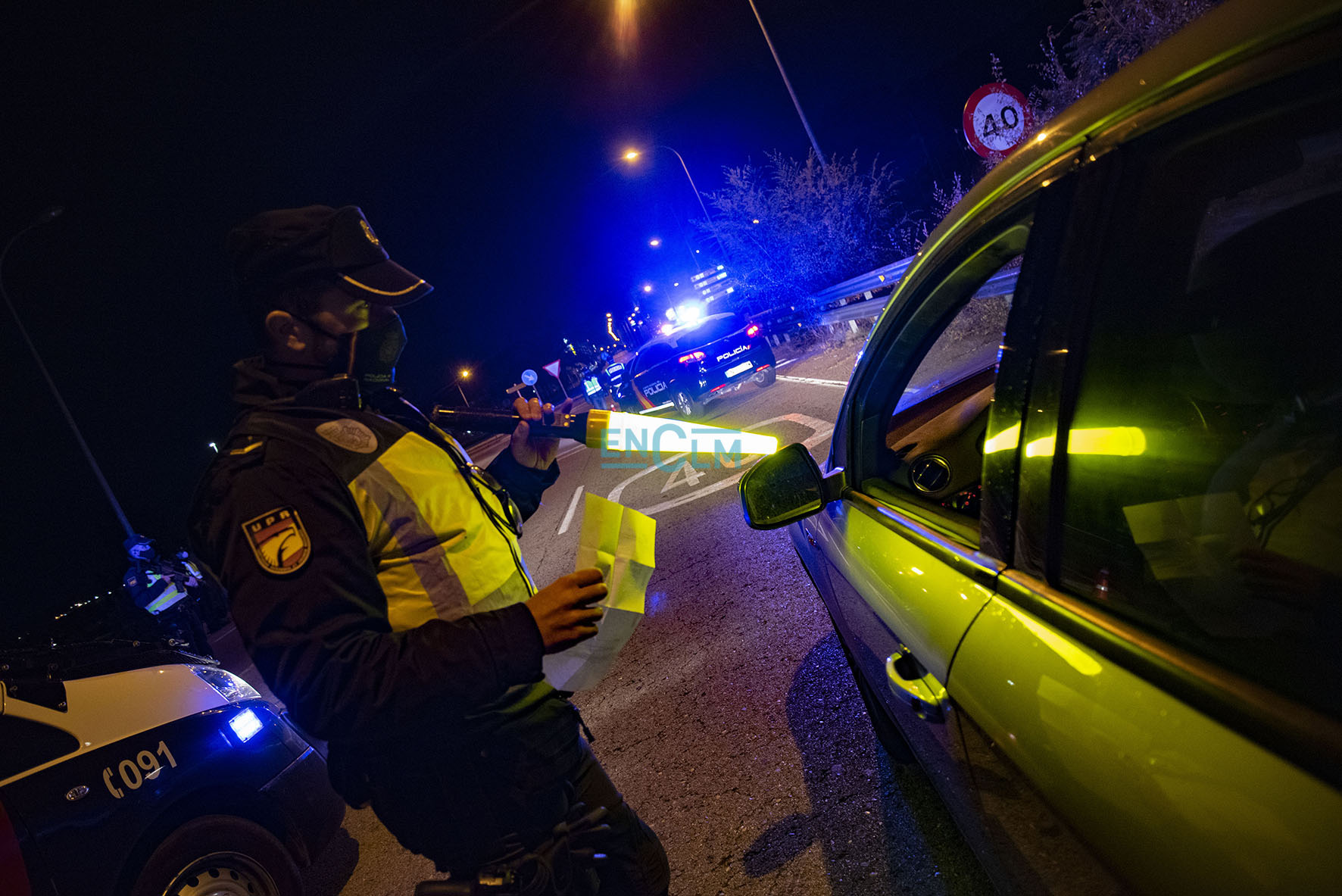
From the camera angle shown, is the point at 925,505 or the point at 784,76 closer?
the point at 925,505

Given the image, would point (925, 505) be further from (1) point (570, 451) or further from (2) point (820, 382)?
(1) point (570, 451)

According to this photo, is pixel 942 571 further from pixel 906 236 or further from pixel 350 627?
pixel 906 236

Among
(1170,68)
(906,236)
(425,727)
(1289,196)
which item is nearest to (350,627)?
(425,727)

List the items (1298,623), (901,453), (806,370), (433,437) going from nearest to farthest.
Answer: (1298,623), (433,437), (901,453), (806,370)

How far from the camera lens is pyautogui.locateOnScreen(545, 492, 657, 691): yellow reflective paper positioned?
168cm

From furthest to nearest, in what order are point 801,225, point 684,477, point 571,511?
point 801,225 → point 571,511 → point 684,477

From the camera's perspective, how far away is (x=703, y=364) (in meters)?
12.1

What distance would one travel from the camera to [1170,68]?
0.91 m

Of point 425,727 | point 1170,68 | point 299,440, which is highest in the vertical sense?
point 299,440

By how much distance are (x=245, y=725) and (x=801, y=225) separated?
17.4 meters

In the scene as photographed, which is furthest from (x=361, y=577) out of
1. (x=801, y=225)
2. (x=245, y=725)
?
(x=801, y=225)

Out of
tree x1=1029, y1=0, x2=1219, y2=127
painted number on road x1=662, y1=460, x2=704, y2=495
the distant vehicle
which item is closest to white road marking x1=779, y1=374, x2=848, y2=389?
the distant vehicle

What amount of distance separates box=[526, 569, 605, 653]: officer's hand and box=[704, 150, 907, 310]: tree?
16.1 meters

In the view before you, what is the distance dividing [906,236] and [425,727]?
15971 mm
